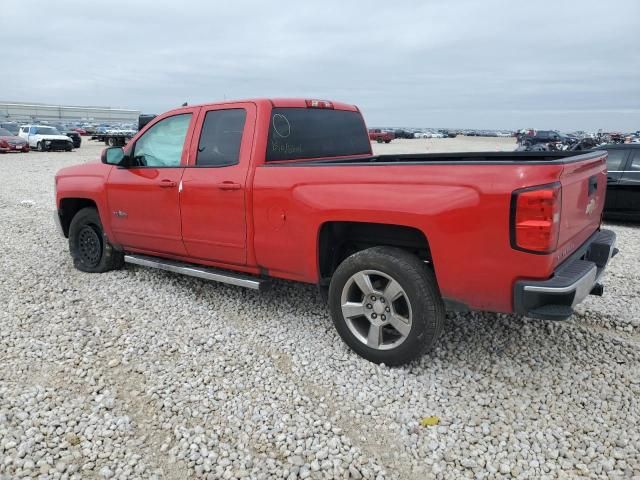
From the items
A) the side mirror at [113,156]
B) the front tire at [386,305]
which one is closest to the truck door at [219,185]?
the side mirror at [113,156]

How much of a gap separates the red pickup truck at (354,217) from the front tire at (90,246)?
0.19 meters

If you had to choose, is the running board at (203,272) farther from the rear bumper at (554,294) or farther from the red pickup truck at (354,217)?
the rear bumper at (554,294)

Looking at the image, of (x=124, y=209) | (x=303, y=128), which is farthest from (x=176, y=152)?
(x=303, y=128)

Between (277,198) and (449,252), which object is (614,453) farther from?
(277,198)

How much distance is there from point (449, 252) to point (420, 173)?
1.74ft

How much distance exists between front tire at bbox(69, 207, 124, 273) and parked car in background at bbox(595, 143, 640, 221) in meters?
7.79

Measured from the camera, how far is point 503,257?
2900 mm

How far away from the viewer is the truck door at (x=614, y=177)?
8.57 meters

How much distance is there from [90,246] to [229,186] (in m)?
2.66

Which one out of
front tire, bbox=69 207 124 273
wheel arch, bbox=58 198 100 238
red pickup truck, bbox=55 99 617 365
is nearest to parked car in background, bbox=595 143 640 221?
red pickup truck, bbox=55 99 617 365

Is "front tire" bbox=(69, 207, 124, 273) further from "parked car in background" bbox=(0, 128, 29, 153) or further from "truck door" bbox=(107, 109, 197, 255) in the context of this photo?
"parked car in background" bbox=(0, 128, 29, 153)

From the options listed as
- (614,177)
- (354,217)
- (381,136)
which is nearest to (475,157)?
(354,217)

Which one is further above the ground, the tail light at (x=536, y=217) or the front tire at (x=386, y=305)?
the tail light at (x=536, y=217)

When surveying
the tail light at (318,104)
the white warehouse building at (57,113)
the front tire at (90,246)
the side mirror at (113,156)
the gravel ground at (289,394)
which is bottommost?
the gravel ground at (289,394)
